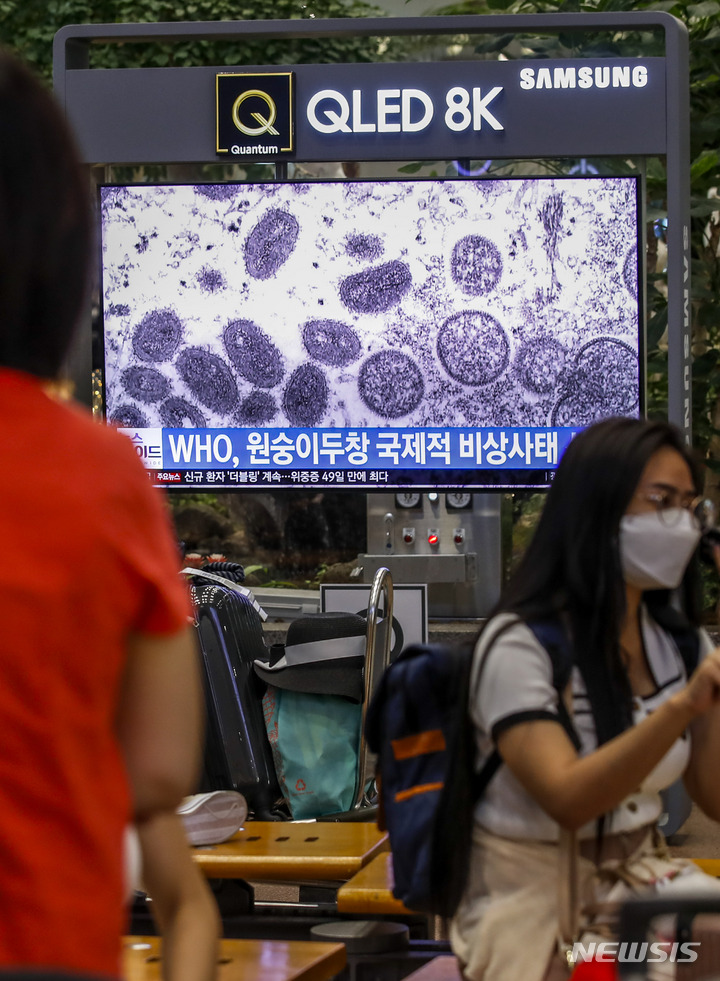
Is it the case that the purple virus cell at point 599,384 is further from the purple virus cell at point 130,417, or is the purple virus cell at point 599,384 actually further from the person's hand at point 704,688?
the person's hand at point 704,688

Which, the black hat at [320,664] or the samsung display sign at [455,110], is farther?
the samsung display sign at [455,110]

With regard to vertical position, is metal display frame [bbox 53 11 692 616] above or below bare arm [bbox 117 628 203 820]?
above

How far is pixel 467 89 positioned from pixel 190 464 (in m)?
1.77

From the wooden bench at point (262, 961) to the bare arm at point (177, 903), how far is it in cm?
89

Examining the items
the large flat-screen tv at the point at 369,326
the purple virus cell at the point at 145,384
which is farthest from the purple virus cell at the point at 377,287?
the purple virus cell at the point at 145,384

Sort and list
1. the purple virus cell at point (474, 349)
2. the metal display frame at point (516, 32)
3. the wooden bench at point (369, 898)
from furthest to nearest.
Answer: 1. the purple virus cell at point (474, 349)
2. the metal display frame at point (516, 32)
3. the wooden bench at point (369, 898)

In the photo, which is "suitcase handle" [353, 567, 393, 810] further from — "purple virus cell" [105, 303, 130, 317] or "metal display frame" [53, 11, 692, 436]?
"purple virus cell" [105, 303, 130, 317]

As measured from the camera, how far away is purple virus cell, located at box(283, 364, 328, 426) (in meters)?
5.20

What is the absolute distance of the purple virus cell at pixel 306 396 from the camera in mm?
5195

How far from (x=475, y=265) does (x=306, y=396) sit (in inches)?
32.5

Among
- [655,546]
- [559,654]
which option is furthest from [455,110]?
[559,654]

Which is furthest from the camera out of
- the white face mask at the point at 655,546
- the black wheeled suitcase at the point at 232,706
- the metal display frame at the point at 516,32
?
the metal display frame at the point at 516,32

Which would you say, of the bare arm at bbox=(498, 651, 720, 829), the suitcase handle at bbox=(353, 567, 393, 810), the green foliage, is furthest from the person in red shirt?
the green foliage

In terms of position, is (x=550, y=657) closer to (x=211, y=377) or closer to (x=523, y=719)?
(x=523, y=719)
